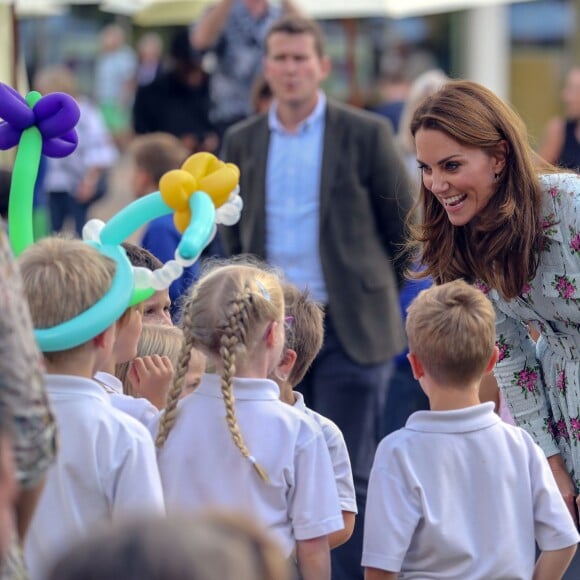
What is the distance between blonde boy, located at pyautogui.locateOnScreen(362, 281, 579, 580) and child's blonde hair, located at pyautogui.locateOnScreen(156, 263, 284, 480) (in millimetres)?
338

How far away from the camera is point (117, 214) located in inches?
127

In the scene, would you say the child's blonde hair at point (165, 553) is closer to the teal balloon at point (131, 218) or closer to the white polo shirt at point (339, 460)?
the teal balloon at point (131, 218)

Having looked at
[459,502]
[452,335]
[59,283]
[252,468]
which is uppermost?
[59,283]

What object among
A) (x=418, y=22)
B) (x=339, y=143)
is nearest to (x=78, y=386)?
(x=339, y=143)

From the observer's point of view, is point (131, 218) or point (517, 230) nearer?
point (131, 218)

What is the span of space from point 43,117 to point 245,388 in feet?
2.91

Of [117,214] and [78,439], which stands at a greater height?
[117,214]

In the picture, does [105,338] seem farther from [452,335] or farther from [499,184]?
[499,184]

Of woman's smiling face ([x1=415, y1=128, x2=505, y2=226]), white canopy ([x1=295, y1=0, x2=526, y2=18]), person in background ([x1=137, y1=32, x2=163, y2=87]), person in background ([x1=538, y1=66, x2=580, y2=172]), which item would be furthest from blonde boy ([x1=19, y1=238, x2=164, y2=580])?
person in background ([x1=137, y1=32, x2=163, y2=87])

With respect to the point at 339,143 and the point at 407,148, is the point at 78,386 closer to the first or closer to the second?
the point at 339,143

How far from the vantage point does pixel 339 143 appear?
6.13 m

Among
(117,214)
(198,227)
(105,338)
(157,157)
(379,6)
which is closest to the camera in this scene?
(105,338)

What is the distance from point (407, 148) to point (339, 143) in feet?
9.12

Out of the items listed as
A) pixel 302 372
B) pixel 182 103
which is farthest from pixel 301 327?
pixel 182 103
